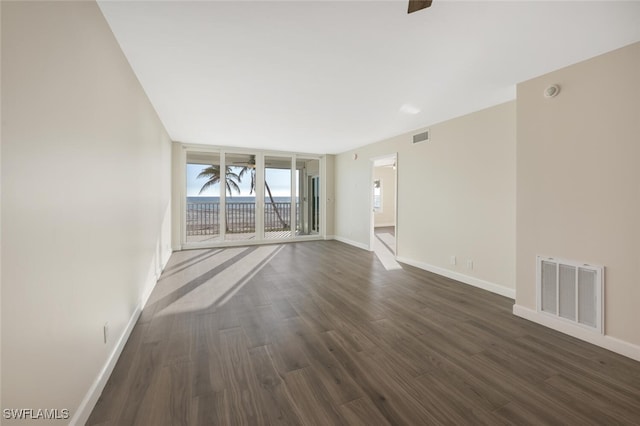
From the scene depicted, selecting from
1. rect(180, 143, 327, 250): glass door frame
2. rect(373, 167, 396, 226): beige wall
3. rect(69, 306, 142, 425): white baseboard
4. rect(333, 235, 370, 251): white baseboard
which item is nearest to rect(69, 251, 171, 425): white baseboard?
rect(69, 306, 142, 425): white baseboard

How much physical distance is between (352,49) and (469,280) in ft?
11.0

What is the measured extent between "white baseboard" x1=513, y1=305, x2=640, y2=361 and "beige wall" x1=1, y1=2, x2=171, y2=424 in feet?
11.9

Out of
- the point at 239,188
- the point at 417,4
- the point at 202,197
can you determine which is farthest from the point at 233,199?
the point at 417,4

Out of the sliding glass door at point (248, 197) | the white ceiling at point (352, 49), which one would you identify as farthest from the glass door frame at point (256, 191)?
the white ceiling at point (352, 49)

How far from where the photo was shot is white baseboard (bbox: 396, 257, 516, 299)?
315 cm

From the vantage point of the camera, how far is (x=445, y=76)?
8.29ft

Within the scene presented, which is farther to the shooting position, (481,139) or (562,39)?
(481,139)

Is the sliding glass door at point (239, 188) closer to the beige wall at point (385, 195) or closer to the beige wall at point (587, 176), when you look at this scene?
the beige wall at point (587, 176)

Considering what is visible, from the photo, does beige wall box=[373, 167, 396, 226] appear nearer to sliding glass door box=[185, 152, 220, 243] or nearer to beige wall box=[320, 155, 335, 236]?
beige wall box=[320, 155, 335, 236]

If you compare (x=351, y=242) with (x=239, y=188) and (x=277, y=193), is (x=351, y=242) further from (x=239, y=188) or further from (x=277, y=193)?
(x=239, y=188)

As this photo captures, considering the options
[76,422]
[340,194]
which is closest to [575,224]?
[76,422]

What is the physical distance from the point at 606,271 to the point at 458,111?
241 centimetres

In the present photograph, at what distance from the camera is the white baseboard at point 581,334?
1.97m

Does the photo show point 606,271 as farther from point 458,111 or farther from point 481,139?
point 458,111
